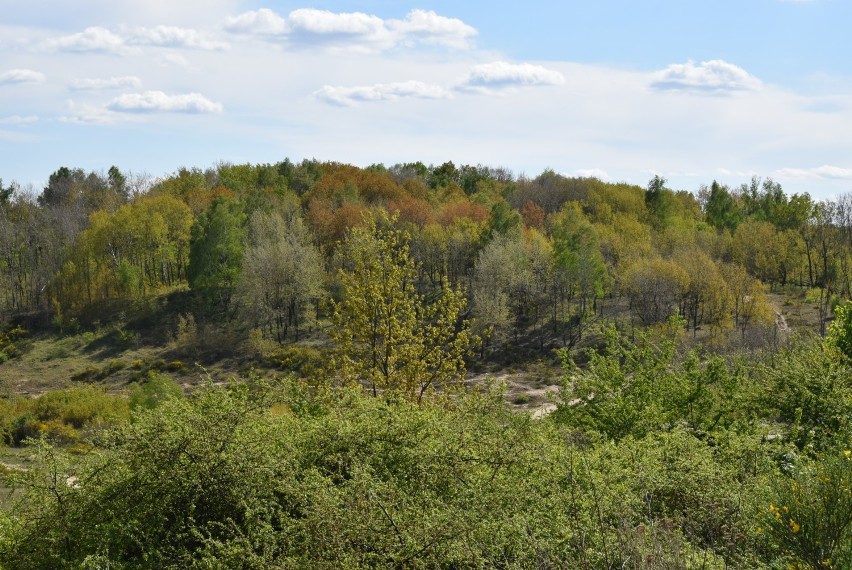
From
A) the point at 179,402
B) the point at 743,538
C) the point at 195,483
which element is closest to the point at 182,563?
the point at 195,483

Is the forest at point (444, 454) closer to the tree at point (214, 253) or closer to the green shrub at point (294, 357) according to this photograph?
the green shrub at point (294, 357)

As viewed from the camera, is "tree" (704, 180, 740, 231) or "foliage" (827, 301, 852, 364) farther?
"tree" (704, 180, 740, 231)

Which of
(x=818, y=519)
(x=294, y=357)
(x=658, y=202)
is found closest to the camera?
(x=818, y=519)

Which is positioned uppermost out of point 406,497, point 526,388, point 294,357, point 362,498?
point 362,498

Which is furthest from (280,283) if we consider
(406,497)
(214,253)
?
(406,497)

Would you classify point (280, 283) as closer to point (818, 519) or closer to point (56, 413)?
point (56, 413)

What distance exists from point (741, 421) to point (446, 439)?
8.42 metres

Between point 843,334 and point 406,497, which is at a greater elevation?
point 843,334

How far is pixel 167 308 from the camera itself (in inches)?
2734

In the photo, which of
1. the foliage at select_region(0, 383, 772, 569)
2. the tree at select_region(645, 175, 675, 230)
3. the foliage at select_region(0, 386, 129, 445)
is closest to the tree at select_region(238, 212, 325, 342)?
the foliage at select_region(0, 386, 129, 445)

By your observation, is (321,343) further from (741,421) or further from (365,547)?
(365,547)

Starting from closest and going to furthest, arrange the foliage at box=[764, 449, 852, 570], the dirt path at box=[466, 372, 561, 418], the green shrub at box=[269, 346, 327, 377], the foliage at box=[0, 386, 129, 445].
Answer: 1. the foliage at box=[764, 449, 852, 570]
2. the foliage at box=[0, 386, 129, 445]
3. the dirt path at box=[466, 372, 561, 418]
4. the green shrub at box=[269, 346, 327, 377]

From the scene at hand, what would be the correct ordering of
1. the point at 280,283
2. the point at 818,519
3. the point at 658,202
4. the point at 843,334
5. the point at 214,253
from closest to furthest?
1. the point at 818,519
2. the point at 843,334
3. the point at 280,283
4. the point at 214,253
5. the point at 658,202

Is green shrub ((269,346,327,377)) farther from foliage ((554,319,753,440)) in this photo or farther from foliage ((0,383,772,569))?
foliage ((0,383,772,569))
